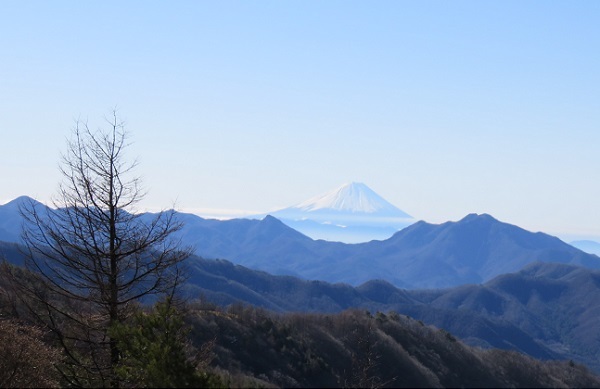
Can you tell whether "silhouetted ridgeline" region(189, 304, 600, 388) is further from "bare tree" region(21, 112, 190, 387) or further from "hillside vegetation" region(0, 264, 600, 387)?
"bare tree" region(21, 112, 190, 387)

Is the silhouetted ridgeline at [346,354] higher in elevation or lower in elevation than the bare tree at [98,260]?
lower

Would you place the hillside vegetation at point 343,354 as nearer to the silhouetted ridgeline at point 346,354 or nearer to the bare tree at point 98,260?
the silhouetted ridgeline at point 346,354

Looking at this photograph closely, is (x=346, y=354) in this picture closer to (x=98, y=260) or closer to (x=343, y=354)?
(x=343, y=354)

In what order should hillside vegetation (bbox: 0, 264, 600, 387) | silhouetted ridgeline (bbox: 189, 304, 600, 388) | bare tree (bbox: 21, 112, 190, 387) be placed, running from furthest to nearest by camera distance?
silhouetted ridgeline (bbox: 189, 304, 600, 388)
hillside vegetation (bbox: 0, 264, 600, 387)
bare tree (bbox: 21, 112, 190, 387)

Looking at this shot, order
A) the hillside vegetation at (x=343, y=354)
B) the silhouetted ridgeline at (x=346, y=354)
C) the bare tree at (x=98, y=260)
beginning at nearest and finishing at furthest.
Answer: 1. the bare tree at (x=98, y=260)
2. the hillside vegetation at (x=343, y=354)
3. the silhouetted ridgeline at (x=346, y=354)

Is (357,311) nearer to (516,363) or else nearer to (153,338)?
(516,363)

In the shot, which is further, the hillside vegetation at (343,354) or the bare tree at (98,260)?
the hillside vegetation at (343,354)

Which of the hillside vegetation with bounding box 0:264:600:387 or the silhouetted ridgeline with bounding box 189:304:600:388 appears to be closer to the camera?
the hillside vegetation with bounding box 0:264:600:387

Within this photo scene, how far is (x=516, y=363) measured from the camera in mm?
132500

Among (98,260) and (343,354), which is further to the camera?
(343,354)

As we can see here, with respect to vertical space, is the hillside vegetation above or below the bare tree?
below

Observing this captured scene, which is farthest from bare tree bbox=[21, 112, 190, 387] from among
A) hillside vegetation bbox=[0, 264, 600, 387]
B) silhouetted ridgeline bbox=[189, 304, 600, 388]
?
silhouetted ridgeline bbox=[189, 304, 600, 388]

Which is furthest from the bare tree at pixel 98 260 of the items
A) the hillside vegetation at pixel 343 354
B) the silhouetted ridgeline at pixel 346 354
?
the silhouetted ridgeline at pixel 346 354

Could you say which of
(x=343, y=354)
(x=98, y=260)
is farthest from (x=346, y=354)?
(x=98, y=260)
